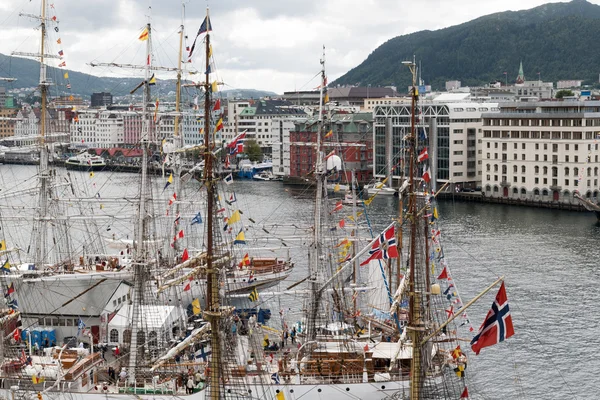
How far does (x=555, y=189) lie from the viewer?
7069 centimetres

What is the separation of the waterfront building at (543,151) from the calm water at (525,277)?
3.59m

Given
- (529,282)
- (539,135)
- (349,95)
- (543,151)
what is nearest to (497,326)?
(529,282)

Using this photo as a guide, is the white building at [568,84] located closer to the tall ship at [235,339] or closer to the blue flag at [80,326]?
the tall ship at [235,339]

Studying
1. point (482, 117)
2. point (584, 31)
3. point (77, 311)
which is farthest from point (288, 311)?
point (584, 31)

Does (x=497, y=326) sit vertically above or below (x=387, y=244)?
below

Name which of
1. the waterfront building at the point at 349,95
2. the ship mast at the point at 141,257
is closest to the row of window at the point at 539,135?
the ship mast at the point at 141,257

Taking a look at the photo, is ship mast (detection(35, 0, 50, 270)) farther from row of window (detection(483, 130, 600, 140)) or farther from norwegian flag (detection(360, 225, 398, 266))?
row of window (detection(483, 130, 600, 140))

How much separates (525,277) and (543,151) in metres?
33.2

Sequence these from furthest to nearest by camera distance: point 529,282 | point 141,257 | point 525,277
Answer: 1. point 525,277
2. point 529,282
3. point 141,257

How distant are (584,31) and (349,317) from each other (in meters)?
185

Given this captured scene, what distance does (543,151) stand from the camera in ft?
238

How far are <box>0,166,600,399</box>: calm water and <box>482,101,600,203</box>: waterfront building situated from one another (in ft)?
11.8

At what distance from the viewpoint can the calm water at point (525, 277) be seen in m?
27.8

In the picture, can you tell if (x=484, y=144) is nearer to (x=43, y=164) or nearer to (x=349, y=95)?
(x=43, y=164)
